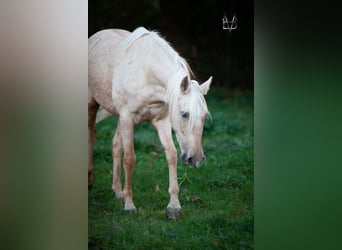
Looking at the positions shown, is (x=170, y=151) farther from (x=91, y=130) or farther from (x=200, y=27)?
(x=200, y=27)

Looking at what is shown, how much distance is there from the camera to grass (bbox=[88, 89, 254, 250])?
4207mm

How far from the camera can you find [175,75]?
167 inches

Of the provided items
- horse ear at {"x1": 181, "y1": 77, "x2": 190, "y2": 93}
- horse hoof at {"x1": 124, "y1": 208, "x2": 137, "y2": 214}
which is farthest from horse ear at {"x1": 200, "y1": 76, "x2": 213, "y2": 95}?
horse hoof at {"x1": 124, "y1": 208, "x2": 137, "y2": 214}

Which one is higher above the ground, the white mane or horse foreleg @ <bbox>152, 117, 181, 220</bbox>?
the white mane

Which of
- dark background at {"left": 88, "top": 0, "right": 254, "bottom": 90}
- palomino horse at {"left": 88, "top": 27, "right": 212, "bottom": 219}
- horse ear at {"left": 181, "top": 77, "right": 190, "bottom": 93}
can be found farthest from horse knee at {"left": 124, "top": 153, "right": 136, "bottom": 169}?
dark background at {"left": 88, "top": 0, "right": 254, "bottom": 90}

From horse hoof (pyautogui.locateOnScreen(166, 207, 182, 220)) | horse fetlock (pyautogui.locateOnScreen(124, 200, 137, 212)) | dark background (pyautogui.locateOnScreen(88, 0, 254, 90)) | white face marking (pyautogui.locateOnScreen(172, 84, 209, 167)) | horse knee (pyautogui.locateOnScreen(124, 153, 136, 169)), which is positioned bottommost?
horse hoof (pyautogui.locateOnScreen(166, 207, 182, 220))

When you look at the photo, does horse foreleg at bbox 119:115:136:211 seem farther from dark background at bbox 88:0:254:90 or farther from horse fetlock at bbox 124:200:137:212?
dark background at bbox 88:0:254:90

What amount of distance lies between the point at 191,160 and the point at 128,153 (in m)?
0.47

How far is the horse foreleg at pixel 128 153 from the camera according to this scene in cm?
422

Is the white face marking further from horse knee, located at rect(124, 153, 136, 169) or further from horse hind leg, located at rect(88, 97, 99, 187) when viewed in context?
horse hind leg, located at rect(88, 97, 99, 187)

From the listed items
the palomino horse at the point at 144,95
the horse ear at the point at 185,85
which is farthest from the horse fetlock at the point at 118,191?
the horse ear at the point at 185,85

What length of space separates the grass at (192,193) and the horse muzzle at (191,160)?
38mm
